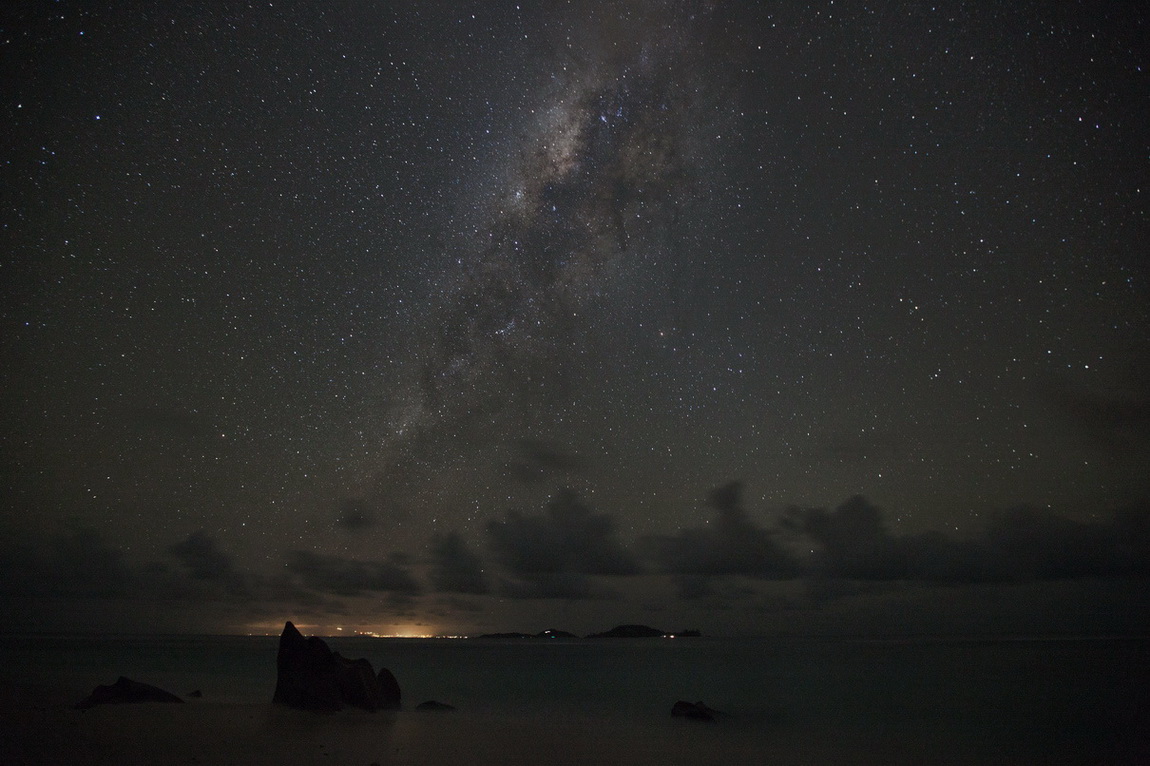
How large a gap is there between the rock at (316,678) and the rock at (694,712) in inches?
599

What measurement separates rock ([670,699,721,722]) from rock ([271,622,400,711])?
15.2 m

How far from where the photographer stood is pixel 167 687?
4553 cm

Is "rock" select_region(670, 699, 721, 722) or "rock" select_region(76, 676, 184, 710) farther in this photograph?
"rock" select_region(670, 699, 721, 722)

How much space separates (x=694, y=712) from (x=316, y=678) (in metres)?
18.3

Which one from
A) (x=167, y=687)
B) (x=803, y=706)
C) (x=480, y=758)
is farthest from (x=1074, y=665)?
(x=167, y=687)

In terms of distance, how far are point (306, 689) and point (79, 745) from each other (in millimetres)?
8832

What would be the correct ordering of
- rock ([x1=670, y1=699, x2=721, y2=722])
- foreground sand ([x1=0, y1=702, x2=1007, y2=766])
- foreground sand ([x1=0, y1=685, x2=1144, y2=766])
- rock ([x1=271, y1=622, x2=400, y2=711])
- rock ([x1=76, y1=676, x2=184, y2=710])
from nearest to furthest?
foreground sand ([x1=0, y1=702, x2=1007, y2=766]) < foreground sand ([x1=0, y1=685, x2=1144, y2=766]) < rock ([x1=271, y1=622, x2=400, y2=711]) < rock ([x1=76, y1=676, x2=184, y2=710]) < rock ([x1=670, y1=699, x2=721, y2=722])

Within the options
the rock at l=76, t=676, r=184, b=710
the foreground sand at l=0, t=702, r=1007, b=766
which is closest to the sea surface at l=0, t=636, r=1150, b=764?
the foreground sand at l=0, t=702, r=1007, b=766

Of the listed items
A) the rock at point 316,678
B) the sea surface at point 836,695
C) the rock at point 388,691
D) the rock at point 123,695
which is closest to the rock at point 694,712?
the sea surface at point 836,695

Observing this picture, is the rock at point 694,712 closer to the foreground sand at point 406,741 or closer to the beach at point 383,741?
the foreground sand at point 406,741

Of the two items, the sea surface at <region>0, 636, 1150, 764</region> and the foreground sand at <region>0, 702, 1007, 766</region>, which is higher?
the foreground sand at <region>0, 702, 1007, 766</region>

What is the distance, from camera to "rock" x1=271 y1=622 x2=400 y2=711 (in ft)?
92.9

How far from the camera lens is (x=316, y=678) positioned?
28.6 meters

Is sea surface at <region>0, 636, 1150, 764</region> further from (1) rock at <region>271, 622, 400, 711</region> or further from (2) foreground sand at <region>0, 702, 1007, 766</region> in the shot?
(1) rock at <region>271, 622, 400, 711</region>
